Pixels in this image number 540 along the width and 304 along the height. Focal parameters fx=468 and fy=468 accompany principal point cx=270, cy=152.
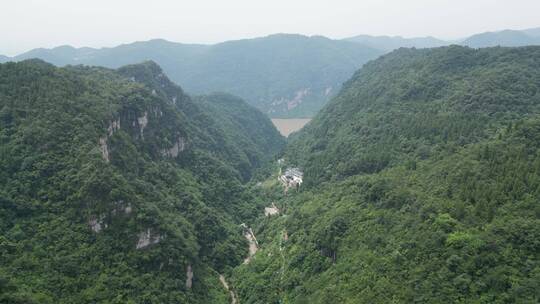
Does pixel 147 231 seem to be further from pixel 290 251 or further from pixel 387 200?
pixel 387 200

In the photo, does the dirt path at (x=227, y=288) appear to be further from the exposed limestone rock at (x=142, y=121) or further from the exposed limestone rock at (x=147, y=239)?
the exposed limestone rock at (x=142, y=121)

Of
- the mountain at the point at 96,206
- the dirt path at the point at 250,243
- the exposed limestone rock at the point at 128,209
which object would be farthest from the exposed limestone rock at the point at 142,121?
the exposed limestone rock at the point at 128,209

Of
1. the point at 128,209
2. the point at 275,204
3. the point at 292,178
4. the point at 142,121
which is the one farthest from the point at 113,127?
the point at 292,178

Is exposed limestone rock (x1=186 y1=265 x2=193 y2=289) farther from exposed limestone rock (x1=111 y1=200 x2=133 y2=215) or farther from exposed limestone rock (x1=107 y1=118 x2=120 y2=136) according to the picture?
exposed limestone rock (x1=107 y1=118 x2=120 y2=136)

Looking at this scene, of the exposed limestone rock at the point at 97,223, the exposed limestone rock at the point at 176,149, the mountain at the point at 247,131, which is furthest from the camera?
the mountain at the point at 247,131

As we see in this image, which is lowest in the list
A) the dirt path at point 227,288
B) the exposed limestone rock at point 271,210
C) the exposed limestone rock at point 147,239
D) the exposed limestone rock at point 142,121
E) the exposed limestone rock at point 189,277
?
the dirt path at point 227,288

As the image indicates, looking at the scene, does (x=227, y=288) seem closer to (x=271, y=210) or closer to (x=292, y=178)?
(x=271, y=210)

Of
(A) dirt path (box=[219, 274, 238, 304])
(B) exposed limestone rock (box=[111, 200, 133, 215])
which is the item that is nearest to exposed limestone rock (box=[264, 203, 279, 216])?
(A) dirt path (box=[219, 274, 238, 304])
